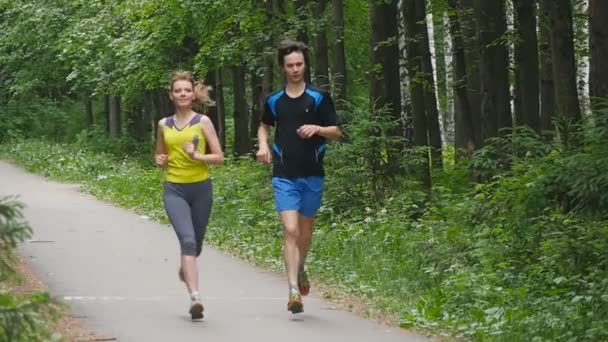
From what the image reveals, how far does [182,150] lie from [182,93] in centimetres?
44

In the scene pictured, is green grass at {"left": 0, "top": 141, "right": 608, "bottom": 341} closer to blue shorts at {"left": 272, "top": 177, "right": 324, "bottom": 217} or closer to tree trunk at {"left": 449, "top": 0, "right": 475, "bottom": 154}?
blue shorts at {"left": 272, "top": 177, "right": 324, "bottom": 217}

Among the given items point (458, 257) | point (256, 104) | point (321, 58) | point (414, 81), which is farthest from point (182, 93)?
point (256, 104)

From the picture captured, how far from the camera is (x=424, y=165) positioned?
18.6 meters

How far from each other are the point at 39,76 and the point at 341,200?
38.4 m

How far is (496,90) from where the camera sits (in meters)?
18.6

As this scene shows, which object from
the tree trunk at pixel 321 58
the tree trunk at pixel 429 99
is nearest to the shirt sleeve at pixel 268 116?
the tree trunk at pixel 321 58

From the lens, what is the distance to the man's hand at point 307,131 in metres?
9.05

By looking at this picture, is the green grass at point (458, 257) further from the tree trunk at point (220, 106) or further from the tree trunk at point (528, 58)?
the tree trunk at point (220, 106)

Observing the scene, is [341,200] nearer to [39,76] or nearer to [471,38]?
[471,38]

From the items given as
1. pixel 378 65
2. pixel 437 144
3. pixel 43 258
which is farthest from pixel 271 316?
pixel 437 144

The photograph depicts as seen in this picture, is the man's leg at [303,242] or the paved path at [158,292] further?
the man's leg at [303,242]

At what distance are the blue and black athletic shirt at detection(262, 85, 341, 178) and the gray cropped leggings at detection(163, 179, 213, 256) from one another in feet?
2.00

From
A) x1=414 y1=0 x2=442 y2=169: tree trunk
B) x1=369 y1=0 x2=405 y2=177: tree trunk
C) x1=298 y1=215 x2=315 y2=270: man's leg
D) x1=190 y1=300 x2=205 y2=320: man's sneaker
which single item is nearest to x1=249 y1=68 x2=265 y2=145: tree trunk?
x1=414 y1=0 x2=442 y2=169: tree trunk

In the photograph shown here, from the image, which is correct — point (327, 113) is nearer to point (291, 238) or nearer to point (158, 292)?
point (291, 238)
